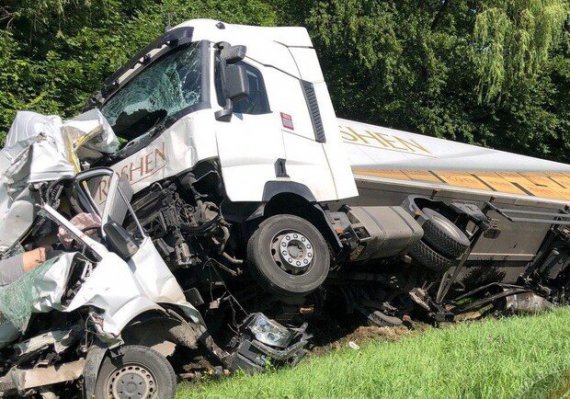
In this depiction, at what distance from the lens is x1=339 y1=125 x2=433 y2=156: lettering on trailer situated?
27.7ft

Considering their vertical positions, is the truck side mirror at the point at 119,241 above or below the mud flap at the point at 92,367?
above

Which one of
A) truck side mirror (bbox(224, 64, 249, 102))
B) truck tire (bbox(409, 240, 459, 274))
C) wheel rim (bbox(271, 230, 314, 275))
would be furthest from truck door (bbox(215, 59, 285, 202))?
truck tire (bbox(409, 240, 459, 274))

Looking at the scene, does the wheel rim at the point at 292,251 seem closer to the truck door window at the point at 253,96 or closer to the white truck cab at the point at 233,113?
the white truck cab at the point at 233,113

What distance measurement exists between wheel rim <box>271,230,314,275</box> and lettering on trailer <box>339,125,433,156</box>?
239 cm

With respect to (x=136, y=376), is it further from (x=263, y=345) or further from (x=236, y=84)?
(x=236, y=84)

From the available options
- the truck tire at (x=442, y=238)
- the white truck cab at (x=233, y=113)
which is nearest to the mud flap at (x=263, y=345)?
the white truck cab at (x=233, y=113)

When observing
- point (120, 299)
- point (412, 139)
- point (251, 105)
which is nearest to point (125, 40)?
point (412, 139)

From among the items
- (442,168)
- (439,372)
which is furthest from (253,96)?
(442,168)

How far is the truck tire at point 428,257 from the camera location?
24.7 feet

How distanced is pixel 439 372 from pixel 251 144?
8.29 feet

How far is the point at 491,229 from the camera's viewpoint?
870cm

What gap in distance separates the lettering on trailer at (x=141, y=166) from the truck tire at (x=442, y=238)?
9.94 feet

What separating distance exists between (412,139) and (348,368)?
4.92 m

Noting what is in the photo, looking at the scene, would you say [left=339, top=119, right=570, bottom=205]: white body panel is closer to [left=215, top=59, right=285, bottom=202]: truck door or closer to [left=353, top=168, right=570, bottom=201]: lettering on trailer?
[left=353, top=168, right=570, bottom=201]: lettering on trailer
